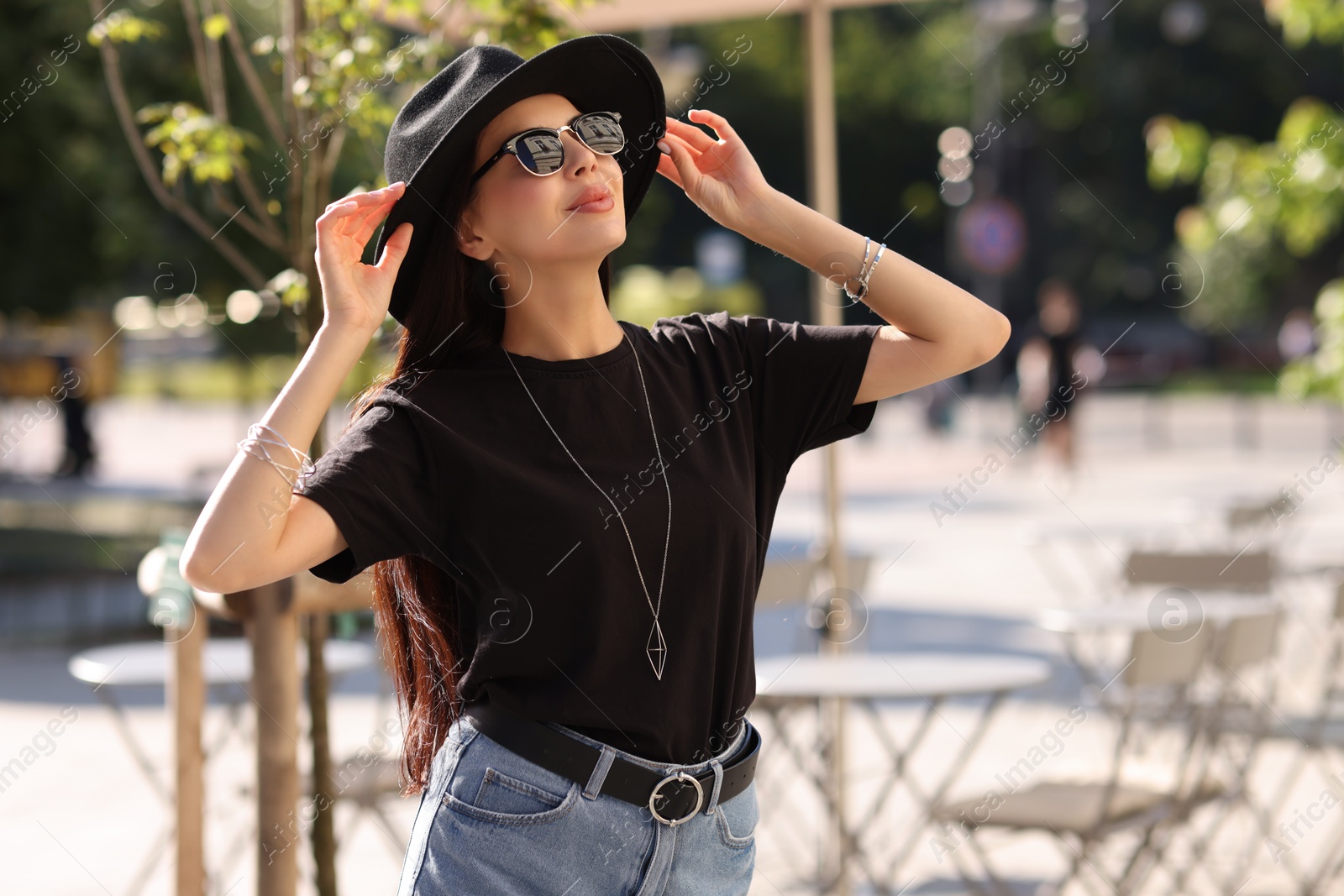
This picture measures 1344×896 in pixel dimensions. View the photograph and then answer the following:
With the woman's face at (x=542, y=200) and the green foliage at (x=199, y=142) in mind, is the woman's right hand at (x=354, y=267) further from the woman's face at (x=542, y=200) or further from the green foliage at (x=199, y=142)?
the green foliage at (x=199, y=142)

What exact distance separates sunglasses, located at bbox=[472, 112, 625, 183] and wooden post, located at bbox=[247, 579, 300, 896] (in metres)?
1.25

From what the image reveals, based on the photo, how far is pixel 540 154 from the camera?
1.90 m

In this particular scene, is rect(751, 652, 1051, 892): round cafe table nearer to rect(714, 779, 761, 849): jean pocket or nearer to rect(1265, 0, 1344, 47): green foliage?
rect(714, 779, 761, 849): jean pocket

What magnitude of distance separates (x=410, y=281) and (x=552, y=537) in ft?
1.43

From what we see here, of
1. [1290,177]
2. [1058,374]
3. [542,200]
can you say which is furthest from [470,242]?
[1058,374]

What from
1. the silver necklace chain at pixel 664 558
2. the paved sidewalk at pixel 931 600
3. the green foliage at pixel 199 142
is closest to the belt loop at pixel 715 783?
the silver necklace chain at pixel 664 558

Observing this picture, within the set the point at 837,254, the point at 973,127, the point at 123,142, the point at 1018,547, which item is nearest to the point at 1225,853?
the point at 837,254

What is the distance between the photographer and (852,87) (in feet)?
137

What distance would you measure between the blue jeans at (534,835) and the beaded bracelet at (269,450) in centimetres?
37

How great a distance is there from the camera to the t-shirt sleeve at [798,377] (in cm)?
205

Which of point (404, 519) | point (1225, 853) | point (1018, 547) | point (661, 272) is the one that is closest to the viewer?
point (404, 519)

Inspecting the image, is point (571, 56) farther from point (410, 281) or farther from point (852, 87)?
point (852, 87)

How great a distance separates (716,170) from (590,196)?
255 mm

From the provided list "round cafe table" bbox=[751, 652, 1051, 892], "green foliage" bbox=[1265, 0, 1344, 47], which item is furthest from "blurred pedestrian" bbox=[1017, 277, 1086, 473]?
"round cafe table" bbox=[751, 652, 1051, 892]
